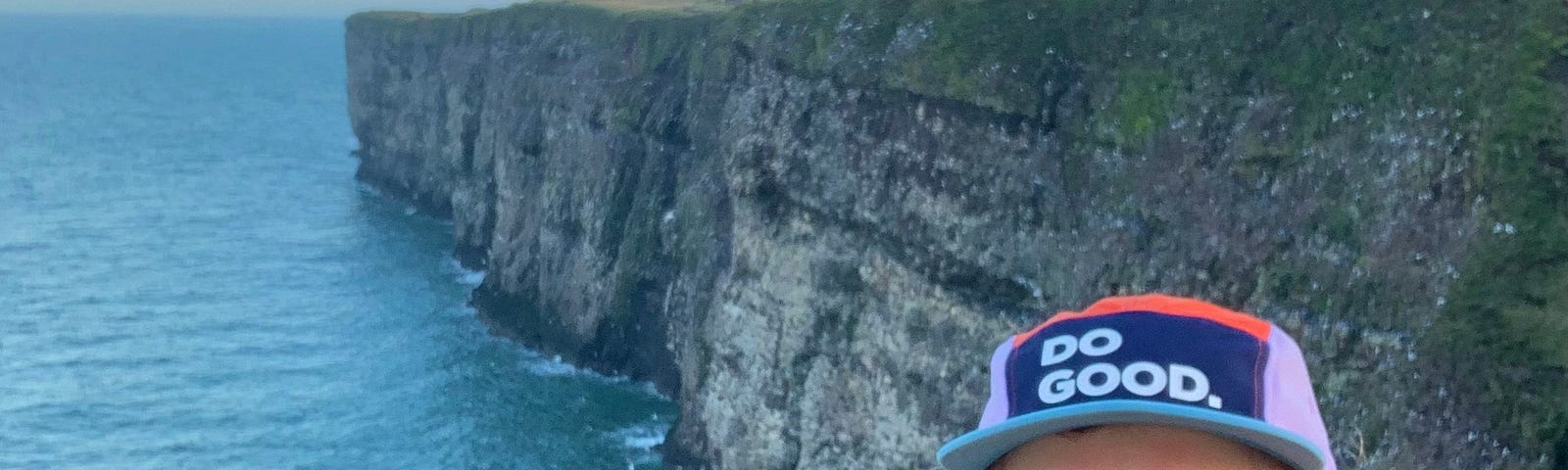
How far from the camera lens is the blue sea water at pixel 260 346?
4841cm

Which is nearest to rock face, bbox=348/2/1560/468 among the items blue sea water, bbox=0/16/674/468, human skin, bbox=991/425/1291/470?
blue sea water, bbox=0/16/674/468

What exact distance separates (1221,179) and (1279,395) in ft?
69.8

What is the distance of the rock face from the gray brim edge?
6.29m

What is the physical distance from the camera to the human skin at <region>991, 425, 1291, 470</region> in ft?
10.8

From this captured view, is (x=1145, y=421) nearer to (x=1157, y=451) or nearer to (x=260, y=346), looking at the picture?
(x=1157, y=451)

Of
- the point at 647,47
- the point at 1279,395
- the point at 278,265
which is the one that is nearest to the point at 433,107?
the point at 278,265

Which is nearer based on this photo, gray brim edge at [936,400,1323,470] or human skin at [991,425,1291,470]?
gray brim edge at [936,400,1323,470]

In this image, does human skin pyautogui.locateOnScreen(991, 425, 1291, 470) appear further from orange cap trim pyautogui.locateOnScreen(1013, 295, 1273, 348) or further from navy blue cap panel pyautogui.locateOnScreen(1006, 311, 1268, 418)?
orange cap trim pyautogui.locateOnScreen(1013, 295, 1273, 348)

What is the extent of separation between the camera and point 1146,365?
10.5 feet

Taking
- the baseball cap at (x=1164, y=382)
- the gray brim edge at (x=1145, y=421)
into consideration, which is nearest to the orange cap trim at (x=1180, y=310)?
the baseball cap at (x=1164, y=382)

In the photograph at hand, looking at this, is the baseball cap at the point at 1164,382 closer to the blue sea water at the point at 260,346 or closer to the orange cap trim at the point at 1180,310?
the orange cap trim at the point at 1180,310

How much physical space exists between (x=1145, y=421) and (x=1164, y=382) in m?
0.14

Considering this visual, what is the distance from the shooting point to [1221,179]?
77.0ft

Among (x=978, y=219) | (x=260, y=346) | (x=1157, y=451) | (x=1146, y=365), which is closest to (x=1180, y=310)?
(x=1146, y=365)
